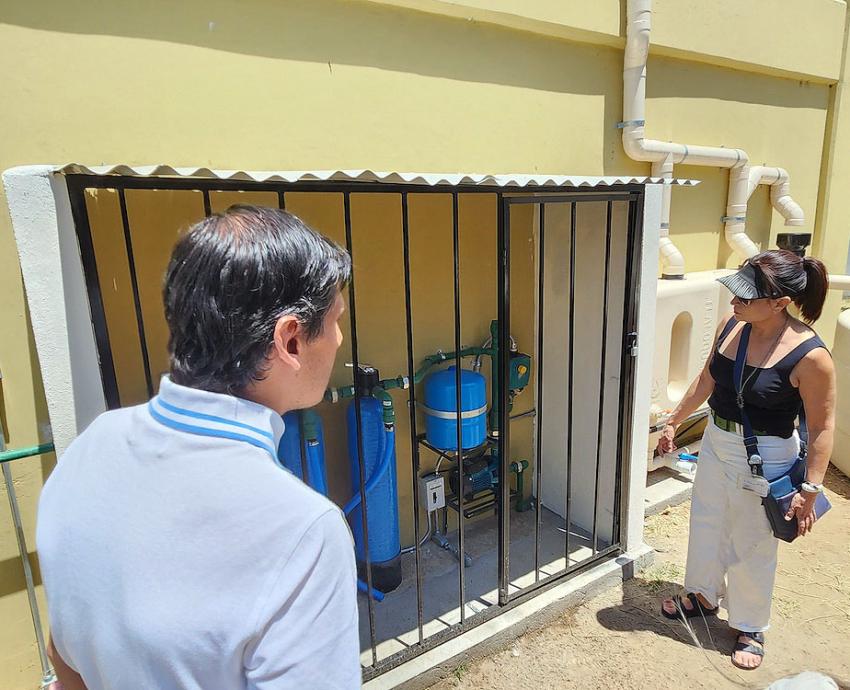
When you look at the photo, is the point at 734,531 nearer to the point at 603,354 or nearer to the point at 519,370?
the point at 603,354

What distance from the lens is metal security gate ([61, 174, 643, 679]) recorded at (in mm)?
2420

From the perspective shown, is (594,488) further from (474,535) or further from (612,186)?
(612,186)

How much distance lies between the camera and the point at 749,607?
8.97 ft

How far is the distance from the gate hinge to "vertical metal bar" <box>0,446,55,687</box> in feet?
9.90

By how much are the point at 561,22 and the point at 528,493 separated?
3179mm

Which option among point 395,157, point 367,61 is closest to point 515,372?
point 395,157

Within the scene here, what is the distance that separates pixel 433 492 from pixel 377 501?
0.48m

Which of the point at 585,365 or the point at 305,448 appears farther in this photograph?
the point at 585,365

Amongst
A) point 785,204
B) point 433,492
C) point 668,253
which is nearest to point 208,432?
point 433,492

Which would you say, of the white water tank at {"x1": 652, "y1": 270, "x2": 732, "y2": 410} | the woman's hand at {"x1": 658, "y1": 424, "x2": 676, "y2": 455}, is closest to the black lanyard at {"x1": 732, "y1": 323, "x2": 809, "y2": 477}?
the woman's hand at {"x1": 658, "y1": 424, "x2": 676, "y2": 455}

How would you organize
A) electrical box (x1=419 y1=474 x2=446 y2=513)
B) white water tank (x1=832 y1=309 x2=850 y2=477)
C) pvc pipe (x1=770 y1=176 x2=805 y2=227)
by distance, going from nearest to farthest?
electrical box (x1=419 y1=474 x2=446 y2=513), white water tank (x1=832 y1=309 x2=850 y2=477), pvc pipe (x1=770 y1=176 x2=805 y2=227)

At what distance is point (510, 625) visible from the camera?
292cm

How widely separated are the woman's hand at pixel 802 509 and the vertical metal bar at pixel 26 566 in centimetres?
325

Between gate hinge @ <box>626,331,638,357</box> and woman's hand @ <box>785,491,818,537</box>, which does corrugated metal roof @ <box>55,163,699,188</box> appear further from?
woman's hand @ <box>785,491,818,537</box>
